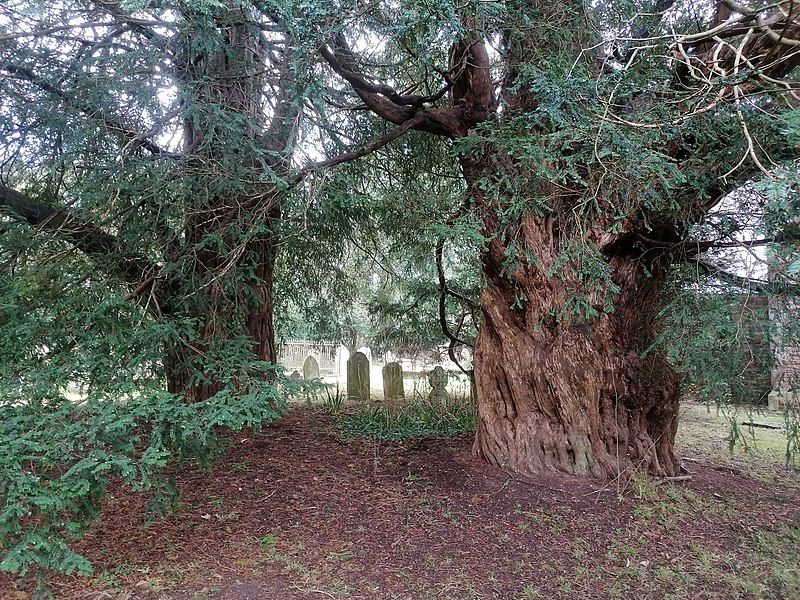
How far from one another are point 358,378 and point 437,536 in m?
5.65

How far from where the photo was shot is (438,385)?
8.75 metres

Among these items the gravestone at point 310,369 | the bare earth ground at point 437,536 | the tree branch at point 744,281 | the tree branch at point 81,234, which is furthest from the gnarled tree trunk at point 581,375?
the gravestone at point 310,369

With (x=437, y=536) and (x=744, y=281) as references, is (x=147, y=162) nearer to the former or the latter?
(x=437, y=536)

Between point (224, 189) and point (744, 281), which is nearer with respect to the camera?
point (744, 281)

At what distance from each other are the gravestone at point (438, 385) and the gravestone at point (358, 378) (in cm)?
138

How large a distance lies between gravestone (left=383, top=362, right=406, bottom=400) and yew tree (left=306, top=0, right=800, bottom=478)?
4031 mm

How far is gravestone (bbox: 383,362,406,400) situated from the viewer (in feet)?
31.8

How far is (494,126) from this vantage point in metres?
4.74

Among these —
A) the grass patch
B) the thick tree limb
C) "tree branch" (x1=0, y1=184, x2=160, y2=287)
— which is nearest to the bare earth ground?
the grass patch

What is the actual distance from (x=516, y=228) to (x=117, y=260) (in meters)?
3.45

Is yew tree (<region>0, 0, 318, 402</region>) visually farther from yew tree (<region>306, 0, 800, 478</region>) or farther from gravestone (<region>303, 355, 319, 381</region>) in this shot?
gravestone (<region>303, 355, 319, 381</region>)

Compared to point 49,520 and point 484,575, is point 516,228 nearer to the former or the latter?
point 484,575

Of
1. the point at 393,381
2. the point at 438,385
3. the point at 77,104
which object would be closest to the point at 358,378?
the point at 393,381

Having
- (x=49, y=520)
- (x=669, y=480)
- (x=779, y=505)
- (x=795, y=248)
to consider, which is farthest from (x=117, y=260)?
(x=779, y=505)
